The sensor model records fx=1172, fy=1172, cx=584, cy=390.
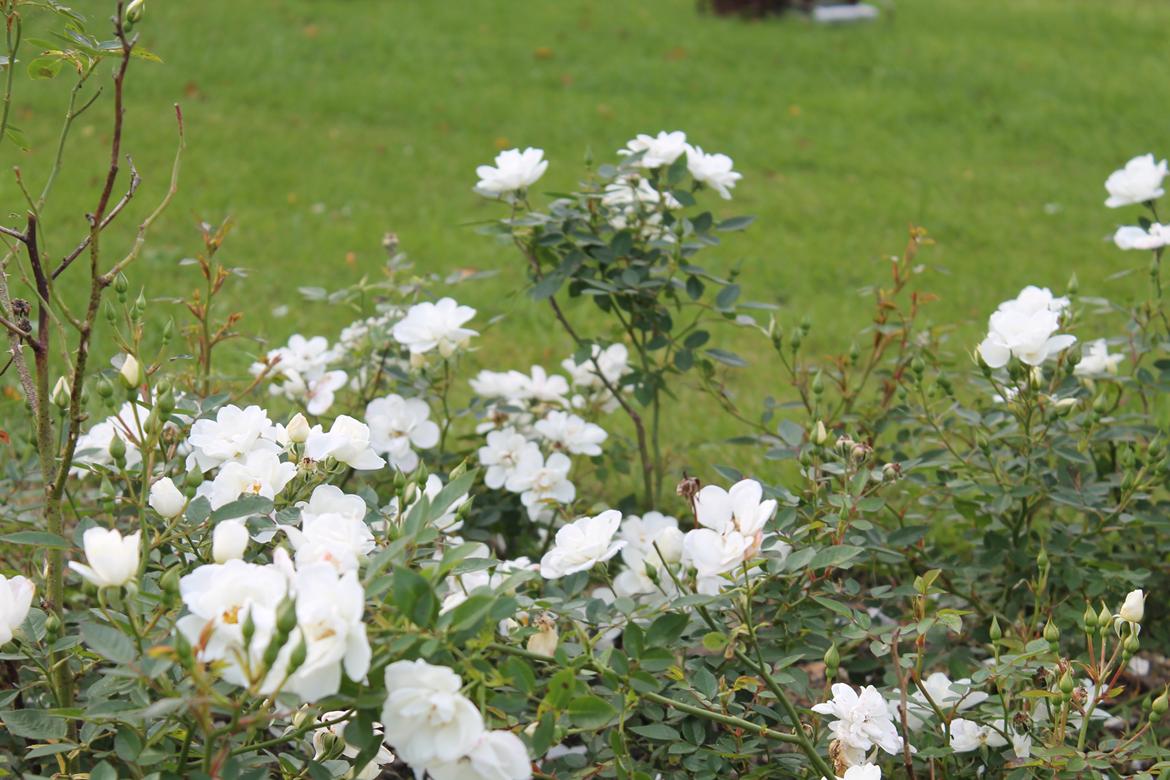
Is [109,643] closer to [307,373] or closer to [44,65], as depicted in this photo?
[44,65]

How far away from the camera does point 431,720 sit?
99 centimetres

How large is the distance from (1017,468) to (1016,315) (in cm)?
37

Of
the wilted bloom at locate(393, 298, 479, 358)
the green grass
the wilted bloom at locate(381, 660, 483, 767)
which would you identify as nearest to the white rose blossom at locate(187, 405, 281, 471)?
the wilted bloom at locate(381, 660, 483, 767)

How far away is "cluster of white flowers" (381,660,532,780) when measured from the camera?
0.98 meters

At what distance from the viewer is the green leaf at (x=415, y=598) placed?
39.1 inches

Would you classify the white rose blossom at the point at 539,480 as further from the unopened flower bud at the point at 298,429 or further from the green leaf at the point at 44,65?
the green leaf at the point at 44,65

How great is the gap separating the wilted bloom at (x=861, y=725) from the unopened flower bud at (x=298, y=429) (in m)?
0.68

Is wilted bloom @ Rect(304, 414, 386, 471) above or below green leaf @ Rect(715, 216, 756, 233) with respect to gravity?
below

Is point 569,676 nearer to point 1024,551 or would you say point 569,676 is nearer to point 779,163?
point 1024,551

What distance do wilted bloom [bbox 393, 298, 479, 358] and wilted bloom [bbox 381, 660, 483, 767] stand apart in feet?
3.40

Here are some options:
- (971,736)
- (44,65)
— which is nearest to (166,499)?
(44,65)

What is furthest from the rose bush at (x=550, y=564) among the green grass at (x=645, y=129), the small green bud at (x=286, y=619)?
the green grass at (x=645, y=129)

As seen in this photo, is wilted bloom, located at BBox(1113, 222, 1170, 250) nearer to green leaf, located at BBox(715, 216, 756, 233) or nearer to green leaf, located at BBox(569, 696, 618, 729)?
green leaf, located at BBox(715, 216, 756, 233)

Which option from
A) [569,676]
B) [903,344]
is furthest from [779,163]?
[569,676]
